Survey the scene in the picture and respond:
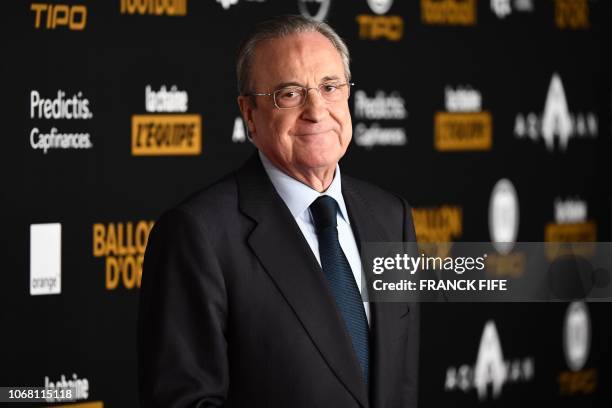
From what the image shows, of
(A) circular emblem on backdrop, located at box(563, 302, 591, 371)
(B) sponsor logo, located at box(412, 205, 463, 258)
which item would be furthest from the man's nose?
(A) circular emblem on backdrop, located at box(563, 302, 591, 371)

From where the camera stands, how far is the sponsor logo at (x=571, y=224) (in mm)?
4219

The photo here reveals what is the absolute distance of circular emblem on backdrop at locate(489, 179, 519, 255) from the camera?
404 cm

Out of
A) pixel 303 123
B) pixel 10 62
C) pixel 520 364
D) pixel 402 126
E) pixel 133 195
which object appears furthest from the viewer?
pixel 520 364

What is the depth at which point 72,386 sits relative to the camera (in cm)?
301

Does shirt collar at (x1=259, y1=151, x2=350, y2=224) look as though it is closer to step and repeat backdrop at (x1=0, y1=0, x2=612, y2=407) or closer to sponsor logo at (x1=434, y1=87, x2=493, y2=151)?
step and repeat backdrop at (x1=0, y1=0, x2=612, y2=407)

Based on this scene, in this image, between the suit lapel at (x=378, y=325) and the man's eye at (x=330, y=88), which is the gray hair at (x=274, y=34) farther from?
the suit lapel at (x=378, y=325)

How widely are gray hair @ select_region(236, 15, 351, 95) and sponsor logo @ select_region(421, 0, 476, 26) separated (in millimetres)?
2034

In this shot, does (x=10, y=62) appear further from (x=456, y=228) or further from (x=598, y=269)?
(x=598, y=269)

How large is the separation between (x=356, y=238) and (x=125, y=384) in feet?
4.81

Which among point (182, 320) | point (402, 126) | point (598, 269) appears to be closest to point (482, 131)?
point (402, 126)

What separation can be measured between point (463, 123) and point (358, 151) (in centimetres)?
52

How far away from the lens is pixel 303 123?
71.2 inches

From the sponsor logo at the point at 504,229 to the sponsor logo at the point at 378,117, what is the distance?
0.52m
